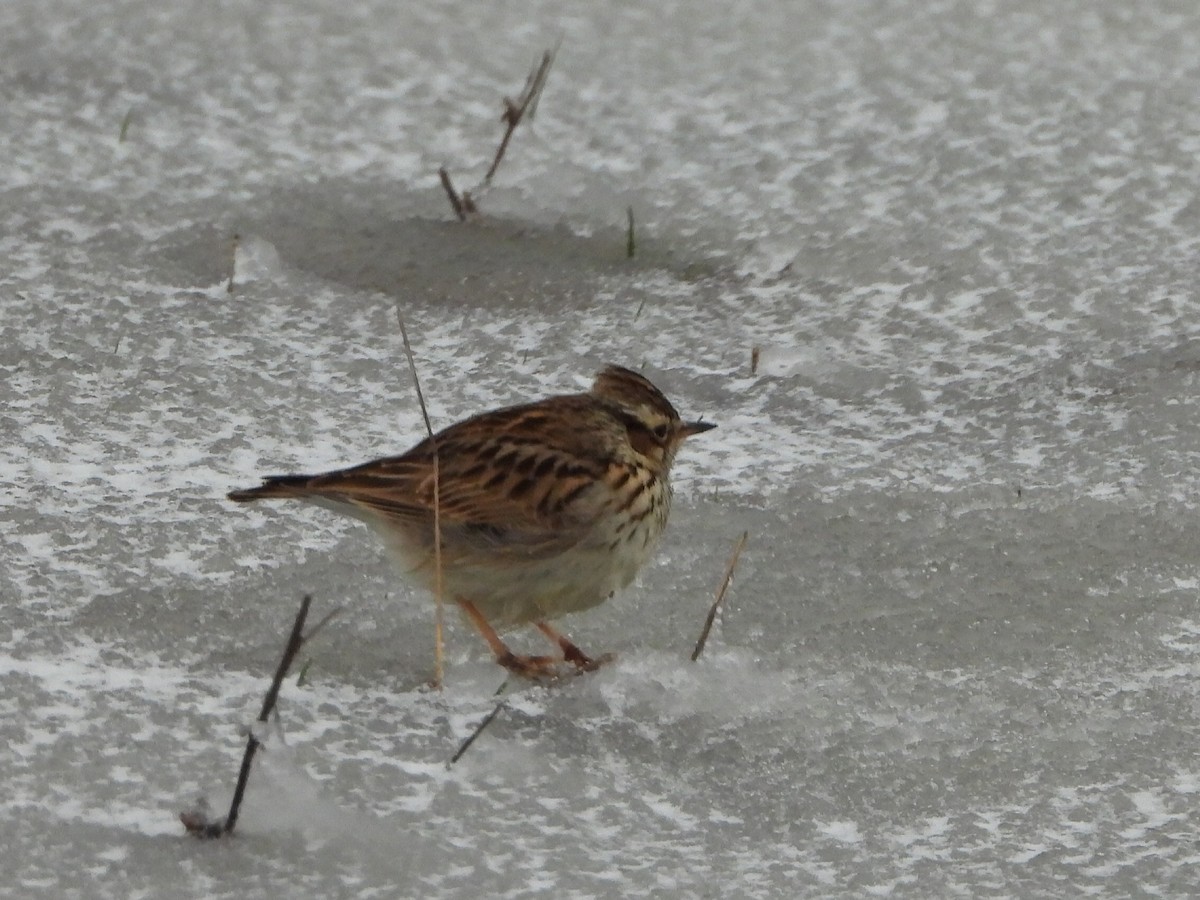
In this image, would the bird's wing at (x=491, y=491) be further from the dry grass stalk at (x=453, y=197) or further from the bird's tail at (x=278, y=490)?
the dry grass stalk at (x=453, y=197)

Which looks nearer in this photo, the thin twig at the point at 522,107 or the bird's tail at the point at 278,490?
the bird's tail at the point at 278,490

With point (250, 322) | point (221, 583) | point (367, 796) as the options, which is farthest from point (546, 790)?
point (250, 322)

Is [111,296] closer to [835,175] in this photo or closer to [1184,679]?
[835,175]

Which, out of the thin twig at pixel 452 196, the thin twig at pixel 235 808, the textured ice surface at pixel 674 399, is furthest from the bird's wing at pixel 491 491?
the thin twig at pixel 452 196

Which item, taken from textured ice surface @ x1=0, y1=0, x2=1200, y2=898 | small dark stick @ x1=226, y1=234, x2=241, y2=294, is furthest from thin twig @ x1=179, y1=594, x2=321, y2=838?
small dark stick @ x1=226, y1=234, x2=241, y2=294

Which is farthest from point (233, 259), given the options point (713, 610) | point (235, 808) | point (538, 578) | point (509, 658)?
point (235, 808)
